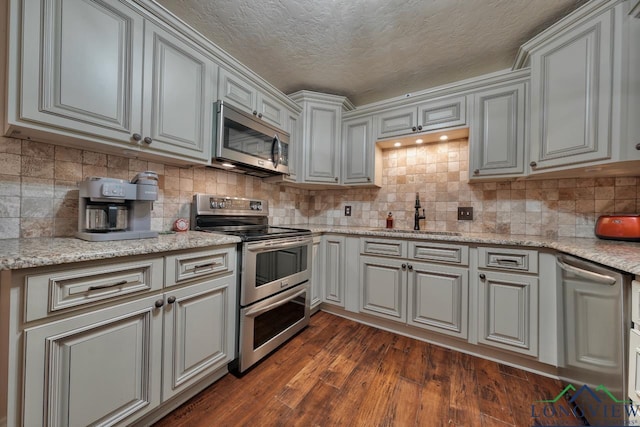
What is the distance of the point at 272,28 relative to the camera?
5.46 ft

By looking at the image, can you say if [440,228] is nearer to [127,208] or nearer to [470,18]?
[470,18]

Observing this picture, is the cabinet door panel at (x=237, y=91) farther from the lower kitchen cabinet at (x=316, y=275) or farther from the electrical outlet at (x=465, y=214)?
the electrical outlet at (x=465, y=214)

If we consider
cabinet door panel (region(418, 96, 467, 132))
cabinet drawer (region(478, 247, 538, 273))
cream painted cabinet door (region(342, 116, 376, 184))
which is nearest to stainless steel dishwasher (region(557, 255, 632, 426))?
cabinet drawer (region(478, 247, 538, 273))

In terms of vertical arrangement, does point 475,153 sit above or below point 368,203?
above

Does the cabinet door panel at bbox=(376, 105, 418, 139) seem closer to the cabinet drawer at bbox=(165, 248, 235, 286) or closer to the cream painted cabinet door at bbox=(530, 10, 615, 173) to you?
the cream painted cabinet door at bbox=(530, 10, 615, 173)

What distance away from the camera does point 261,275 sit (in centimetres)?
161

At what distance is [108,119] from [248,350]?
1.51m

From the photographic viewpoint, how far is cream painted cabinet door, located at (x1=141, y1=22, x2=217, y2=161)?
134cm

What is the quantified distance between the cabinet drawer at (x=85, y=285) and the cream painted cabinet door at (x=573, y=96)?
8.13 feet

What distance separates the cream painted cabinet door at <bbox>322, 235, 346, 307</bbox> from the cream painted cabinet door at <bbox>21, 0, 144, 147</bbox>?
5.65 ft

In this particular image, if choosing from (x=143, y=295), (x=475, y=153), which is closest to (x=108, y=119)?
(x=143, y=295)

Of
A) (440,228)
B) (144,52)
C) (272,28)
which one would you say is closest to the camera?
(144,52)

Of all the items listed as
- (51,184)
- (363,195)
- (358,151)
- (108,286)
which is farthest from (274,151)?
(108,286)

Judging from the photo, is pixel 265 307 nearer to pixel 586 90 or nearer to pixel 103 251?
pixel 103 251
